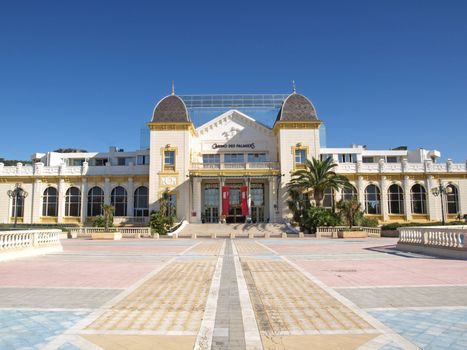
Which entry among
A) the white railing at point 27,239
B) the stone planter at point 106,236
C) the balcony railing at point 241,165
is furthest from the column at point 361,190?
the white railing at point 27,239

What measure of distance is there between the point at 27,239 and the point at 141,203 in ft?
101

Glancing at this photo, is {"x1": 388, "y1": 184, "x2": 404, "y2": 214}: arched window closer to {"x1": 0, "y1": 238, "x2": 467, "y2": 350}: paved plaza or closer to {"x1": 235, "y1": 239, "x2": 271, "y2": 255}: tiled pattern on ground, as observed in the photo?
{"x1": 235, "y1": 239, "x2": 271, "y2": 255}: tiled pattern on ground

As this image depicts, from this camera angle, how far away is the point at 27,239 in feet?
54.3

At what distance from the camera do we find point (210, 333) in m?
5.28

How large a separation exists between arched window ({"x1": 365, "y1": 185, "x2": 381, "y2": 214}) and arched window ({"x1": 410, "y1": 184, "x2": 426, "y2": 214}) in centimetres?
416

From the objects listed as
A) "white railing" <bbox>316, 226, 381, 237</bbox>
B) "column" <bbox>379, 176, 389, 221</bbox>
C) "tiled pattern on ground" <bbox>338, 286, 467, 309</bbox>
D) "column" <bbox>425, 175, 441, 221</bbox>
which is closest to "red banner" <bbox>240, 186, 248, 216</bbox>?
"white railing" <bbox>316, 226, 381, 237</bbox>

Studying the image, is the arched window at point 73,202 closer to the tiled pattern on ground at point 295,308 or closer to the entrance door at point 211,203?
the entrance door at point 211,203

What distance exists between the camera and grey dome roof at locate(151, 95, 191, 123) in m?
45.2

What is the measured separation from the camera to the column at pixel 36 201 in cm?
4691

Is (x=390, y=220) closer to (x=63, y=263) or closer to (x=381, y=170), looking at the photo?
(x=381, y=170)

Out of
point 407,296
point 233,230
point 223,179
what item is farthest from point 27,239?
point 223,179

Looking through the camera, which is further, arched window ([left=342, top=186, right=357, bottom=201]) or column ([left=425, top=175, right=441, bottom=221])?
arched window ([left=342, top=186, right=357, bottom=201])

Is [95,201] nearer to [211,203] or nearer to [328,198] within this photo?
[211,203]

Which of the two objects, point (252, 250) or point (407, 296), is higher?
point (407, 296)
